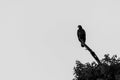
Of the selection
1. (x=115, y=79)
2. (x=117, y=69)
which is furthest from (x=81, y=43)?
(x=117, y=69)

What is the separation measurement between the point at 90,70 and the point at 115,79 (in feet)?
7.78

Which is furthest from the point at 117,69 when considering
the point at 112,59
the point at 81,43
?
the point at 81,43

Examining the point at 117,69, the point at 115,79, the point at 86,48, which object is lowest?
the point at 86,48

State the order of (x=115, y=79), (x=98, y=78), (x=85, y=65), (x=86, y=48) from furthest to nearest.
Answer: (x=85, y=65)
(x=98, y=78)
(x=115, y=79)
(x=86, y=48)

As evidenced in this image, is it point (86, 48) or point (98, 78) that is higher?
point (98, 78)

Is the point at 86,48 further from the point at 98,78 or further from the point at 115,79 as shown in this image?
the point at 98,78

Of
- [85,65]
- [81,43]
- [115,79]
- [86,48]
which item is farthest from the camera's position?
[85,65]

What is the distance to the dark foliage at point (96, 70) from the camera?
17109 millimetres

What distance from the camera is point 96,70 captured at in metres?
18.1

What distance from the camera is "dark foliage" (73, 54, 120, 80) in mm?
17109

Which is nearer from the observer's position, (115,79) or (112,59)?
(115,79)

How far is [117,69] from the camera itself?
703 inches

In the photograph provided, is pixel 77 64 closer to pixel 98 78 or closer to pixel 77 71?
pixel 77 71

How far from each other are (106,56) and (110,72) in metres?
1.48
